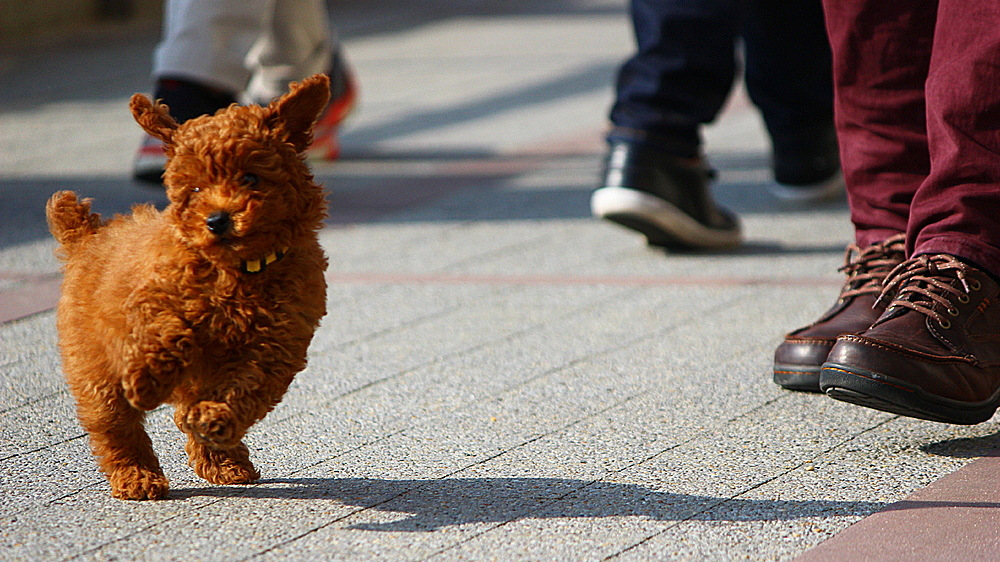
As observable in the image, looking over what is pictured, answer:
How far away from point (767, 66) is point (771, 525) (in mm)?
3001

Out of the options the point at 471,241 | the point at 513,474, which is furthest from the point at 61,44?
A: the point at 513,474

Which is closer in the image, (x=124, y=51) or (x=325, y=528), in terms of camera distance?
(x=325, y=528)

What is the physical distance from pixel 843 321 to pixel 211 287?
1410 millimetres

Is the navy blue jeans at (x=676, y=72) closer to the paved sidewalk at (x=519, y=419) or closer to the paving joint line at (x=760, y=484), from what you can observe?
the paved sidewalk at (x=519, y=419)

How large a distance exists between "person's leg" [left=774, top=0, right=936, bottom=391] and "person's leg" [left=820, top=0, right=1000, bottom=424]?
17 centimetres

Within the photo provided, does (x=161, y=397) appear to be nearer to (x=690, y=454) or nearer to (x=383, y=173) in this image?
(x=690, y=454)

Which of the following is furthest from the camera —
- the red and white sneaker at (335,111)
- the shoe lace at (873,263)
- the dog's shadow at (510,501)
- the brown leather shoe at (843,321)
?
the red and white sneaker at (335,111)

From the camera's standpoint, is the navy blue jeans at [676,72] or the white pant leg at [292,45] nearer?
the navy blue jeans at [676,72]

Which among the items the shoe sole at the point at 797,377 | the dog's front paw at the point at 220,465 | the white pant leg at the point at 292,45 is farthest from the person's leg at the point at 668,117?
the dog's front paw at the point at 220,465

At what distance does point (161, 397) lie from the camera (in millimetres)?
1920

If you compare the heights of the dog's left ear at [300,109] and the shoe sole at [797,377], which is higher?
the dog's left ear at [300,109]

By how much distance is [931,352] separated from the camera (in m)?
2.37

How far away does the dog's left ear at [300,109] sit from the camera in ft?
6.42

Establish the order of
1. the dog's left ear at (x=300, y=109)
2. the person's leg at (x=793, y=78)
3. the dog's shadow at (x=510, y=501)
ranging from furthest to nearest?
the person's leg at (x=793, y=78) → the dog's shadow at (x=510, y=501) → the dog's left ear at (x=300, y=109)
